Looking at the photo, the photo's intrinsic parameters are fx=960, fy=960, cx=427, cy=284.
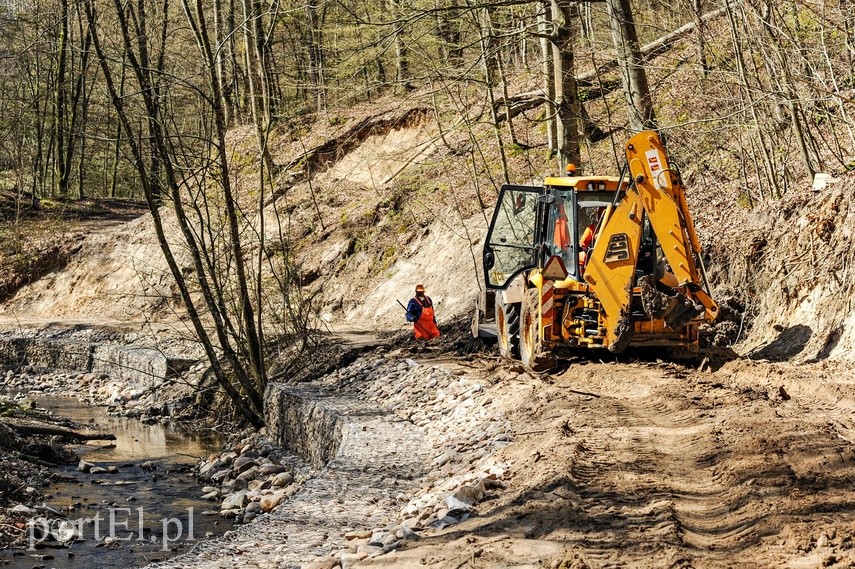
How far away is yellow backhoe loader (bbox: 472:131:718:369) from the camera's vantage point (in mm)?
10117

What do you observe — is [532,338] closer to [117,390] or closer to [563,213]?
[563,213]

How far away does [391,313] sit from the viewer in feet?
72.2

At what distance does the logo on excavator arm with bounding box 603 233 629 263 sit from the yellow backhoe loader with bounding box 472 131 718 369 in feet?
0.04

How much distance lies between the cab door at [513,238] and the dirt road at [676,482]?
2828 millimetres

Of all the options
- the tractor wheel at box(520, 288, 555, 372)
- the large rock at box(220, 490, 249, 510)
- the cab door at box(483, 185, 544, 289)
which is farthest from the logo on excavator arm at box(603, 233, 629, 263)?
the large rock at box(220, 490, 249, 510)

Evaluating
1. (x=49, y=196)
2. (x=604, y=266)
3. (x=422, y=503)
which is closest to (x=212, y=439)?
(x=604, y=266)

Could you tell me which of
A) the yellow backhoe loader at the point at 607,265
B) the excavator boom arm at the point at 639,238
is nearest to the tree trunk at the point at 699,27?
the yellow backhoe loader at the point at 607,265

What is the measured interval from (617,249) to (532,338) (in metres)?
1.71

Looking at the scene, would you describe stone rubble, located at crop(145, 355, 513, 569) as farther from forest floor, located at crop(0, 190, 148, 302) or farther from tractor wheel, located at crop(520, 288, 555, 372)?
forest floor, located at crop(0, 190, 148, 302)

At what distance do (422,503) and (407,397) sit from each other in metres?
5.13

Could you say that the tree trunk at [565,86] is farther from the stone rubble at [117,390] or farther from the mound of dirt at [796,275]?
the stone rubble at [117,390]

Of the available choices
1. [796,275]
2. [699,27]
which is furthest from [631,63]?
[796,275]

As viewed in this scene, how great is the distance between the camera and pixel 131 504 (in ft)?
38.1

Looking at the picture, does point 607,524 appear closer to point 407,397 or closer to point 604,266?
point 604,266
